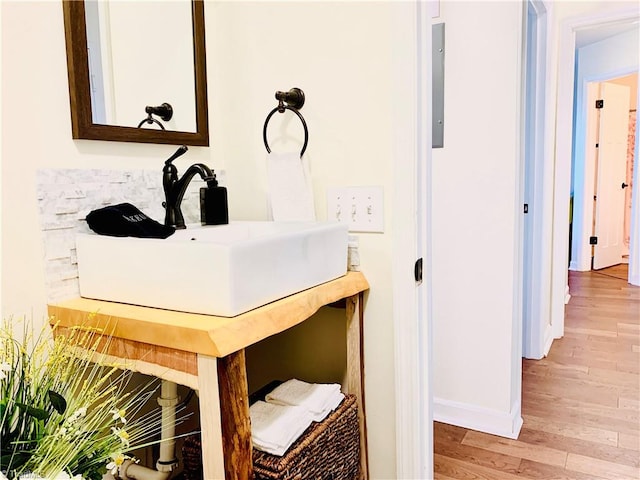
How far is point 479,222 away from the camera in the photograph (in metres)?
2.20

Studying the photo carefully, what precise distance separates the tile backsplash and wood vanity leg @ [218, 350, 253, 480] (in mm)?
482

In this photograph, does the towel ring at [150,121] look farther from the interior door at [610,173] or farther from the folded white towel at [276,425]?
the interior door at [610,173]

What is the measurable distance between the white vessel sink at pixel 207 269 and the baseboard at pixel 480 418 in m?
1.39

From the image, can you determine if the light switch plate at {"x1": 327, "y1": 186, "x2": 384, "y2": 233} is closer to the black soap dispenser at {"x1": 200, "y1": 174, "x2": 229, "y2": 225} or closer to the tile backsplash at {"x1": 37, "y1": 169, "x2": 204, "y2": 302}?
the black soap dispenser at {"x1": 200, "y1": 174, "x2": 229, "y2": 225}

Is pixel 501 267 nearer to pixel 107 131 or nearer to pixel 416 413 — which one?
pixel 416 413

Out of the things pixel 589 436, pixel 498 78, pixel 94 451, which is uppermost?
pixel 498 78

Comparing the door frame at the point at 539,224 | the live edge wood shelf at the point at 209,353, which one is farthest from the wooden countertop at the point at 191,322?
the door frame at the point at 539,224

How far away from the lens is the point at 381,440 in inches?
55.4

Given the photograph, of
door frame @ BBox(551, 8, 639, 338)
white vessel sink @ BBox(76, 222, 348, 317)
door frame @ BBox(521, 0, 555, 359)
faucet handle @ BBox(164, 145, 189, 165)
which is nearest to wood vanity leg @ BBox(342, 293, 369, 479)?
white vessel sink @ BBox(76, 222, 348, 317)

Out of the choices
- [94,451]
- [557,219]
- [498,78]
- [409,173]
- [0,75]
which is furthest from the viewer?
[557,219]

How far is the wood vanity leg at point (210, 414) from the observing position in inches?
36.5

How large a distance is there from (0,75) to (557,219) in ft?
10.9

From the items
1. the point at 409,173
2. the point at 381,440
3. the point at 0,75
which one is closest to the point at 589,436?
the point at 381,440

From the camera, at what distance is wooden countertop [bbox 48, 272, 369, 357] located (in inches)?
35.9
